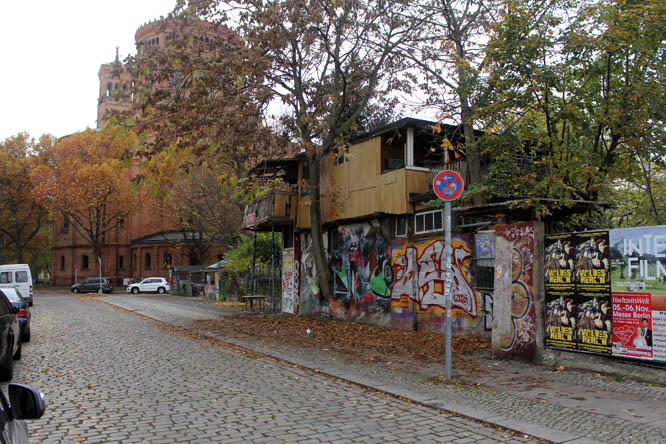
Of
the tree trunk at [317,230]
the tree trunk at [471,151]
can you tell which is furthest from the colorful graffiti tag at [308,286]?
the tree trunk at [471,151]

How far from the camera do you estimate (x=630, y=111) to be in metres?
10.4

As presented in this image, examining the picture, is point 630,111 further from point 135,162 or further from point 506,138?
point 135,162

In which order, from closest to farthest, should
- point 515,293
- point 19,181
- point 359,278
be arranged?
point 515,293 → point 359,278 → point 19,181

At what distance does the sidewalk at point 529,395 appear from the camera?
19.0 ft

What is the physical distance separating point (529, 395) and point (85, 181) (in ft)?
147

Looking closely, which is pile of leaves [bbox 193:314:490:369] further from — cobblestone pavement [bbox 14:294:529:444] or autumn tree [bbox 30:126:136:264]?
autumn tree [bbox 30:126:136:264]

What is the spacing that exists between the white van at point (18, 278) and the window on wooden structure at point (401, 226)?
71.0 ft

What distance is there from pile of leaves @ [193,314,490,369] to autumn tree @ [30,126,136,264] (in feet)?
99.2

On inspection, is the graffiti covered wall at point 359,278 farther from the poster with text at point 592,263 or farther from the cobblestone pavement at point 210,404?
the poster with text at point 592,263

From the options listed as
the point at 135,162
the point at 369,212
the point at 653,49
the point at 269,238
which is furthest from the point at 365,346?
the point at 269,238

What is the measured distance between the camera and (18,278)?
29.0m

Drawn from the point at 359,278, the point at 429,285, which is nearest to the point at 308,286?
the point at 359,278

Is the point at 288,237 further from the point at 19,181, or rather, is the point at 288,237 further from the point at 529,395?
the point at 19,181

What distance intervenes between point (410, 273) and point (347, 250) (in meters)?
3.53
